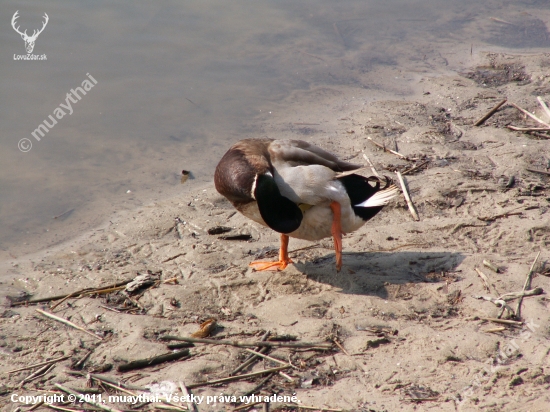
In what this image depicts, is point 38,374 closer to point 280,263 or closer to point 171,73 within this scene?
point 280,263

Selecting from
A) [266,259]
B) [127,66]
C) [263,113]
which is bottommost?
[266,259]

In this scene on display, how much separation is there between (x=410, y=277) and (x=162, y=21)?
6.48m

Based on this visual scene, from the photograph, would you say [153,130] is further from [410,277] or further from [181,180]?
[410,277]

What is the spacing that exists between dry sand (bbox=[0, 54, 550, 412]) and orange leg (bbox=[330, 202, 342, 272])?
5.2 inches

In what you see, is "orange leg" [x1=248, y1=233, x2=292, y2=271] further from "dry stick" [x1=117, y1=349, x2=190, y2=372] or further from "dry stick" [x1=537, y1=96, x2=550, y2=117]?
"dry stick" [x1=537, y1=96, x2=550, y2=117]

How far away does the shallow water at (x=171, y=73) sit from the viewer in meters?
5.47

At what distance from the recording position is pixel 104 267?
4156 mm

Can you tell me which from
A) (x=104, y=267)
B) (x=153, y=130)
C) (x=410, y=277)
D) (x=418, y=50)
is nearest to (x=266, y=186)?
(x=410, y=277)

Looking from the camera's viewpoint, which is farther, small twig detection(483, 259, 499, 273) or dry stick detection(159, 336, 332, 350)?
small twig detection(483, 259, 499, 273)

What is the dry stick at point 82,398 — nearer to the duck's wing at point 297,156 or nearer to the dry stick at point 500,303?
the duck's wing at point 297,156

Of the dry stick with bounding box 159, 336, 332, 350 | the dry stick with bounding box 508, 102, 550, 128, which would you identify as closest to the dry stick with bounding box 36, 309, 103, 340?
the dry stick with bounding box 159, 336, 332, 350

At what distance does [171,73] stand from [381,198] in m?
4.51

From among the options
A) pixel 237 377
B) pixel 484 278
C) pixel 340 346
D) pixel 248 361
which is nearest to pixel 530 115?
pixel 484 278

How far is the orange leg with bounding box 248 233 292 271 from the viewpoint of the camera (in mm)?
3963
